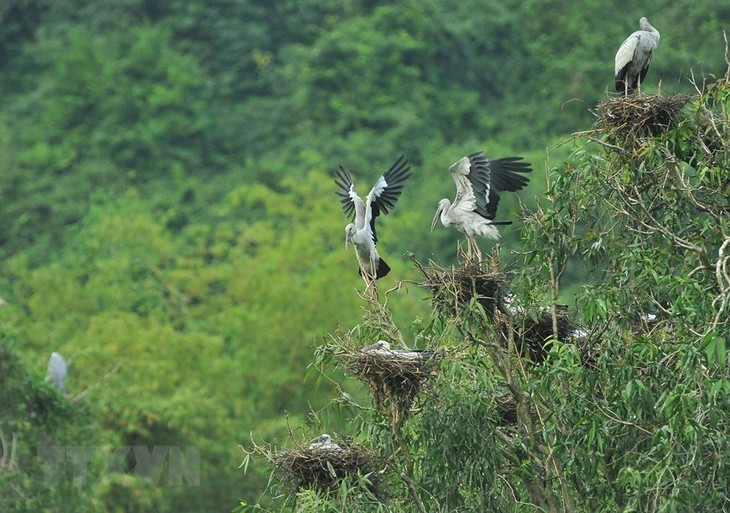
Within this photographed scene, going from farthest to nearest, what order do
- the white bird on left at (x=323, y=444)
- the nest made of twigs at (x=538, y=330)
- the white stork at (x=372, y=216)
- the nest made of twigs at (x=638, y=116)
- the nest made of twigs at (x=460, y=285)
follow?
the white stork at (x=372, y=216) → the nest made of twigs at (x=538, y=330) → the nest made of twigs at (x=638, y=116) → the nest made of twigs at (x=460, y=285) → the white bird on left at (x=323, y=444)

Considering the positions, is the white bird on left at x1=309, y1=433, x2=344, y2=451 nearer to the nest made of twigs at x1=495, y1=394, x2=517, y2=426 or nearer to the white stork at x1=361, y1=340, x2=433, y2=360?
the white stork at x1=361, y1=340, x2=433, y2=360

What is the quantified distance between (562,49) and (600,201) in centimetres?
3769

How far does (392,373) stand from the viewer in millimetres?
11391

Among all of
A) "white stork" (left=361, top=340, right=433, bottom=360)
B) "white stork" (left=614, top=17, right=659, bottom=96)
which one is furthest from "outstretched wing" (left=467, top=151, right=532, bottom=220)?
"white stork" (left=361, top=340, right=433, bottom=360)

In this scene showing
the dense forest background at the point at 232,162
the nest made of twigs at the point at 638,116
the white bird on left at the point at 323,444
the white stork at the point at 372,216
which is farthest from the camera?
the dense forest background at the point at 232,162

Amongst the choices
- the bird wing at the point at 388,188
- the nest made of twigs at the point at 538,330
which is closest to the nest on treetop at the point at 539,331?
the nest made of twigs at the point at 538,330

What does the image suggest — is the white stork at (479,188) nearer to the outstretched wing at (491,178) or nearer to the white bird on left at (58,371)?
the outstretched wing at (491,178)

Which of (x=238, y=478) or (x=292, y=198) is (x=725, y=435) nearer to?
(x=238, y=478)

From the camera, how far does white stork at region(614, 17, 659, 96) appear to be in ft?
44.8

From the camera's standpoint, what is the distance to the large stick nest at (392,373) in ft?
37.3

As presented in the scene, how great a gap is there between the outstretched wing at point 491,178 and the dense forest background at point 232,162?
10094mm

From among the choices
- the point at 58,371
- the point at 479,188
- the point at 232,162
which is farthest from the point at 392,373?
the point at 232,162

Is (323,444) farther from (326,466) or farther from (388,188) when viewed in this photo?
(388,188)

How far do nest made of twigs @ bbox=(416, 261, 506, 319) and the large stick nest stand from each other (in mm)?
364
